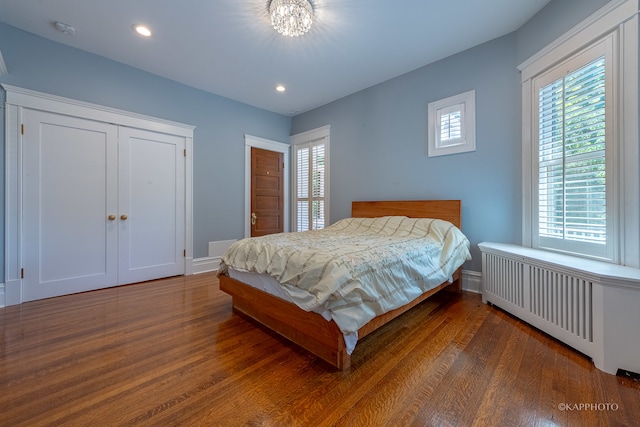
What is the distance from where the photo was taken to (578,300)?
169 centimetres

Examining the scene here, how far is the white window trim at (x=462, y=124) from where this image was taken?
9.60 feet

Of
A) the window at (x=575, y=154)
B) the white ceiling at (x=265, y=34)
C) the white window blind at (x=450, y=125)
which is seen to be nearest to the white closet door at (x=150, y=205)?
the white ceiling at (x=265, y=34)

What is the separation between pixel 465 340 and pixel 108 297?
3.59 m

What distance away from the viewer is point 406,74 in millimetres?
3480

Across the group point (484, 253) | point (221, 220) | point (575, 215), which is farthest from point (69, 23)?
point (575, 215)

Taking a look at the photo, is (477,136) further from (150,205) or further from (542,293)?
(150,205)

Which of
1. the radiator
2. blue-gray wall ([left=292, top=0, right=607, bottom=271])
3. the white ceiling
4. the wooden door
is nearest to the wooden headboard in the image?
blue-gray wall ([left=292, top=0, right=607, bottom=271])

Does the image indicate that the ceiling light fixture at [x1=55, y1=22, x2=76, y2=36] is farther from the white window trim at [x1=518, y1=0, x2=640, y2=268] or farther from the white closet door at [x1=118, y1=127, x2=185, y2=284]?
the white window trim at [x1=518, y1=0, x2=640, y2=268]

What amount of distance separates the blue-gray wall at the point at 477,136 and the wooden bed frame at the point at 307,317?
26 centimetres

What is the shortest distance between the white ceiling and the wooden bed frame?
1.84 m

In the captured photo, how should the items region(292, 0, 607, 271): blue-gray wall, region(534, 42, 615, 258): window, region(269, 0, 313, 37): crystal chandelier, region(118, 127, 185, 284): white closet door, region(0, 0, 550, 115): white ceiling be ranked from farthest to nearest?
region(118, 127, 185, 284): white closet door, region(292, 0, 607, 271): blue-gray wall, region(0, 0, 550, 115): white ceiling, region(269, 0, 313, 37): crystal chandelier, region(534, 42, 615, 258): window

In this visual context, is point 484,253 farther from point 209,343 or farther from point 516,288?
point 209,343

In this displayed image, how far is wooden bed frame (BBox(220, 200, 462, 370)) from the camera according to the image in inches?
60.8

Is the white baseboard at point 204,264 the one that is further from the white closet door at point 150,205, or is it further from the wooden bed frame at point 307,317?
the wooden bed frame at point 307,317
